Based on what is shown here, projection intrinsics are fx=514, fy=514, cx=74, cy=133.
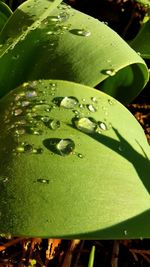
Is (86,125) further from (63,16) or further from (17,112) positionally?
(63,16)

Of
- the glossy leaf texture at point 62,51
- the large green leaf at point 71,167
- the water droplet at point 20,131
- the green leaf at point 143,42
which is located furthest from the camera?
the green leaf at point 143,42

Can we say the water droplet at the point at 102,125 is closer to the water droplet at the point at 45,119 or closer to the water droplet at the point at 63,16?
the water droplet at the point at 45,119

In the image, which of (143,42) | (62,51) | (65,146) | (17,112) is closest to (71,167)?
(65,146)

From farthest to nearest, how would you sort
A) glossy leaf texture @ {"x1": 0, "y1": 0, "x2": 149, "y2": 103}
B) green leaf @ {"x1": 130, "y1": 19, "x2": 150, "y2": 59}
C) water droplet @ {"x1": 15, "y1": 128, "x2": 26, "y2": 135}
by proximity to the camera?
1. green leaf @ {"x1": 130, "y1": 19, "x2": 150, "y2": 59}
2. glossy leaf texture @ {"x1": 0, "y1": 0, "x2": 149, "y2": 103}
3. water droplet @ {"x1": 15, "y1": 128, "x2": 26, "y2": 135}

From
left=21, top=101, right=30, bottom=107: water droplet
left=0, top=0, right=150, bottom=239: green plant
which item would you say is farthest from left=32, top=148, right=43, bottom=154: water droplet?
left=21, top=101, right=30, bottom=107: water droplet

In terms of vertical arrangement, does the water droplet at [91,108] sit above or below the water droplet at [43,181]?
above

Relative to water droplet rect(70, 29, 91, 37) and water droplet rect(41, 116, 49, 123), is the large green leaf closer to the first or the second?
water droplet rect(41, 116, 49, 123)

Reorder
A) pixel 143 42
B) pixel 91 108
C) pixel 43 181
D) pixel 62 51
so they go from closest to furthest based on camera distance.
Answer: pixel 43 181 → pixel 91 108 → pixel 62 51 → pixel 143 42

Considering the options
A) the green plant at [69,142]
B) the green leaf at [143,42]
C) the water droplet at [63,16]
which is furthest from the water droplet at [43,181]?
the green leaf at [143,42]

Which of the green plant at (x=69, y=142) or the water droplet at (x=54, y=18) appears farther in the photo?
the water droplet at (x=54, y=18)
